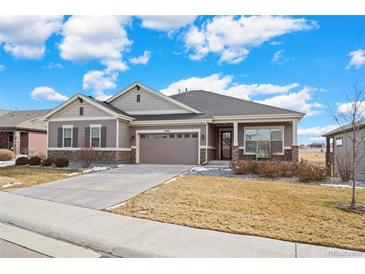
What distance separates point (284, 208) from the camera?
287 inches

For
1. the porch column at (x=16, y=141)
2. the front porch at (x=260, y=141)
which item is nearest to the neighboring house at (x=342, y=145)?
the front porch at (x=260, y=141)

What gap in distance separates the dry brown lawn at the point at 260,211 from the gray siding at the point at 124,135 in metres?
9.56

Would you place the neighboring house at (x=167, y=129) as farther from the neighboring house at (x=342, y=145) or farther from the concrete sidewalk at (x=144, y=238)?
the concrete sidewalk at (x=144, y=238)

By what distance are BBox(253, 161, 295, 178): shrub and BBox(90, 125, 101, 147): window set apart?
438 inches

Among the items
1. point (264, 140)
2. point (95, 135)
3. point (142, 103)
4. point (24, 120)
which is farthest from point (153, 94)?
point (24, 120)

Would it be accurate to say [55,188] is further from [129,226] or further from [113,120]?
[113,120]

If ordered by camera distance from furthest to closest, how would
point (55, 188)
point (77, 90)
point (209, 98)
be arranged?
point (209, 98) → point (77, 90) → point (55, 188)

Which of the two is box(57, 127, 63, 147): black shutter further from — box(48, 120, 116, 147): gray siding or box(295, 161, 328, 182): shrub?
box(295, 161, 328, 182): shrub

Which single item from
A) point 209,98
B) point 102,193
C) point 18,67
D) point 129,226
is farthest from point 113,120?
point 129,226

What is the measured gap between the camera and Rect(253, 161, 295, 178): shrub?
13.1 meters

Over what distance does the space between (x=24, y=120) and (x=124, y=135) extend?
1685 centimetres

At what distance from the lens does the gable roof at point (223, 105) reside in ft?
60.1

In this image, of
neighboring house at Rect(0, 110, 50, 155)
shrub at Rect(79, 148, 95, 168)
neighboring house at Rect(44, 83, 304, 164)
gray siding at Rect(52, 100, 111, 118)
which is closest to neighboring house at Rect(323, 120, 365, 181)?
neighboring house at Rect(44, 83, 304, 164)
